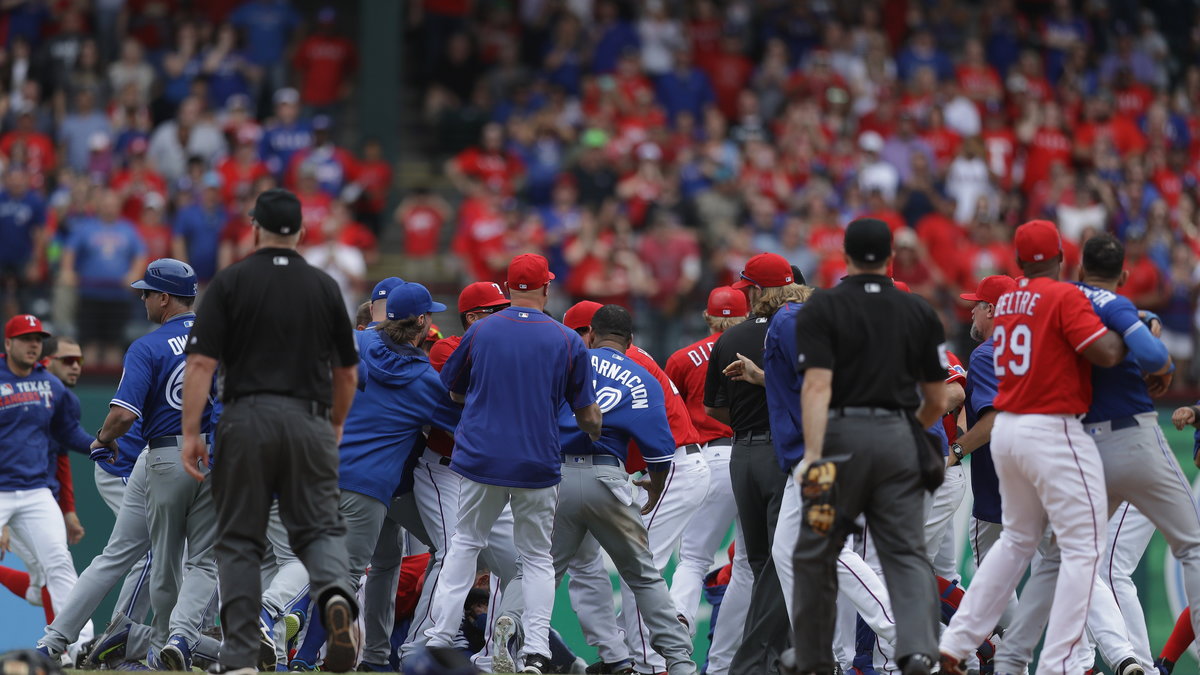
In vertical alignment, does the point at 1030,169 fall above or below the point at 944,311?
above

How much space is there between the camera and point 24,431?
10258 millimetres

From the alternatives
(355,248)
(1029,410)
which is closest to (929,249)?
(355,248)

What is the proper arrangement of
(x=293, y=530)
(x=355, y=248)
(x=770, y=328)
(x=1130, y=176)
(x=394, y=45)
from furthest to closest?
(x=394, y=45) < (x=1130, y=176) < (x=355, y=248) < (x=770, y=328) < (x=293, y=530)

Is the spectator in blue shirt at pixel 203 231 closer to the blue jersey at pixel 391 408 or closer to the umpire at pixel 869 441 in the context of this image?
the blue jersey at pixel 391 408

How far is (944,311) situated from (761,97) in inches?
212

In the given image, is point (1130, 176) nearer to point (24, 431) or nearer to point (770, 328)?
point (770, 328)

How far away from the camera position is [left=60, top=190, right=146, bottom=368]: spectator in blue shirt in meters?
14.2

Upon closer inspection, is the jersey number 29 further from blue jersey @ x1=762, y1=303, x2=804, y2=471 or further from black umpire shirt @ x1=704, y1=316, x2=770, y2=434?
black umpire shirt @ x1=704, y1=316, x2=770, y2=434

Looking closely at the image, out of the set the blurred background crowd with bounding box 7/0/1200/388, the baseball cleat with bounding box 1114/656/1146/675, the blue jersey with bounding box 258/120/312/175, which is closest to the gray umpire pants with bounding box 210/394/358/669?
the baseball cleat with bounding box 1114/656/1146/675

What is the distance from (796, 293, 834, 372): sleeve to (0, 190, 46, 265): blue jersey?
33.6 feet

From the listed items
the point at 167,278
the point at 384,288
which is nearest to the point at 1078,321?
the point at 384,288

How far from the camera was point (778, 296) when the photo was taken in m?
8.84

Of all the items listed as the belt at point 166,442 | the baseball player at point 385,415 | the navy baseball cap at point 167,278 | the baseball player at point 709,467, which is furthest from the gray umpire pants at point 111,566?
the baseball player at point 709,467

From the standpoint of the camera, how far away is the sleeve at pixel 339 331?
7012mm
